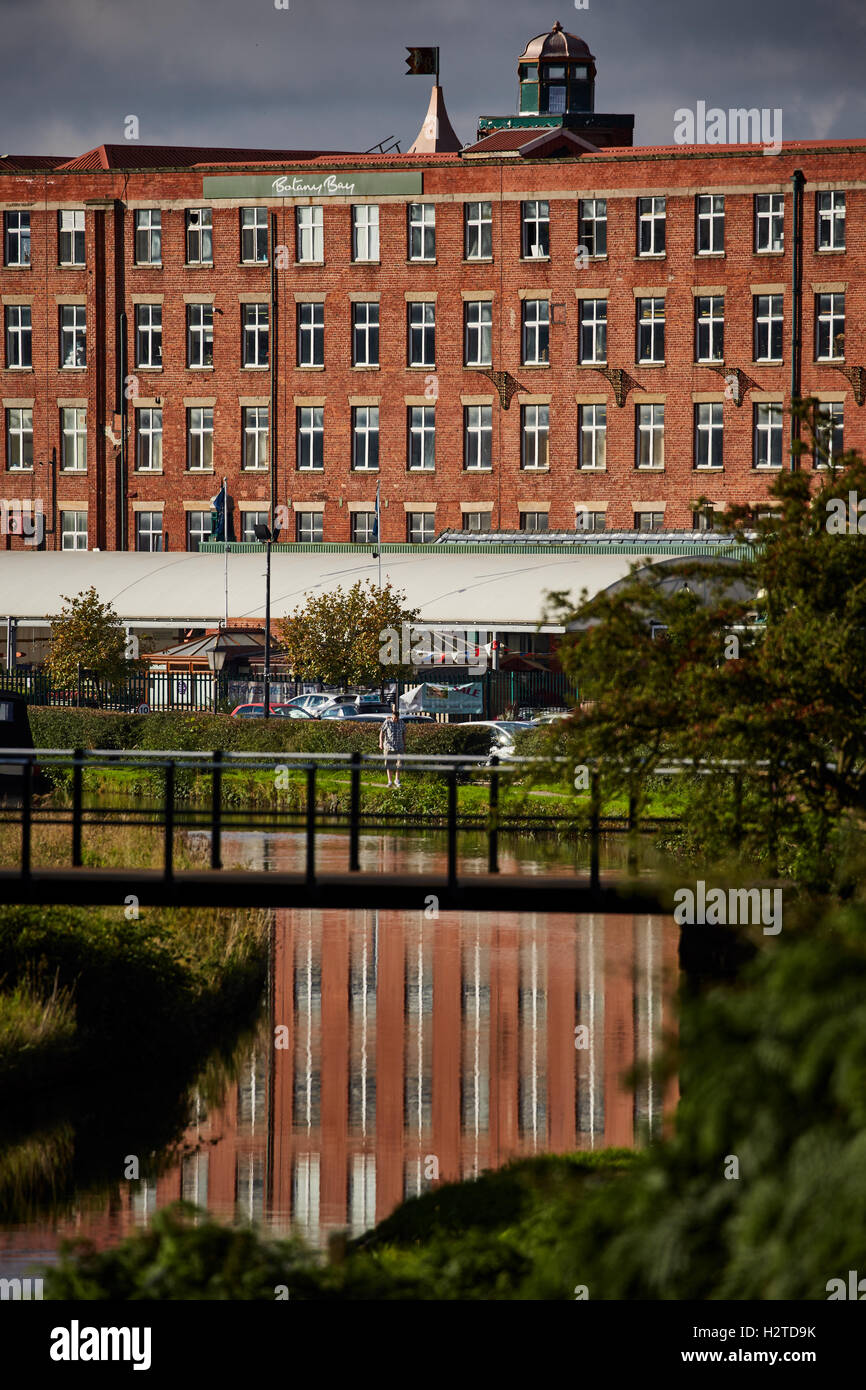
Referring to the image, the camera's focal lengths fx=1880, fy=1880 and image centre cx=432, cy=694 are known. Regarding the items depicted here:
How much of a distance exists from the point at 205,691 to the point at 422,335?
17.5 meters

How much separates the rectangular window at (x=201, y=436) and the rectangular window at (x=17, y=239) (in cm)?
806

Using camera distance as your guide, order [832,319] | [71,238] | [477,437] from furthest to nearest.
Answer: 1. [71,238]
2. [477,437]
3. [832,319]

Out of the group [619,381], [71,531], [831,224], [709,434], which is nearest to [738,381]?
[709,434]

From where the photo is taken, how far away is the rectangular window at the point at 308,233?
6188 centimetres

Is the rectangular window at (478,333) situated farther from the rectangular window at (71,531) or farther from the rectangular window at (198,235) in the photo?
the rectangular window at (71,531)

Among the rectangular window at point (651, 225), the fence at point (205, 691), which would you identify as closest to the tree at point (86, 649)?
the fence at point (205, 691)

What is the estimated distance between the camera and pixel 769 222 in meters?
58.0

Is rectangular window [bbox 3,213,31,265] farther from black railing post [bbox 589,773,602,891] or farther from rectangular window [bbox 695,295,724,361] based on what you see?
black railing post [bbox 589,773,602,891]

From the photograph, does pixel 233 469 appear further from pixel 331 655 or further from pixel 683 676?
pixel 683 676

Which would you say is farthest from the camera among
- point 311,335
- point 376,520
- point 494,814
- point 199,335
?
point 199,335

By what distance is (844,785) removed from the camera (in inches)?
608

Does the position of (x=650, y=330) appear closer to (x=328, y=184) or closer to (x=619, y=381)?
(x=619, y=381)

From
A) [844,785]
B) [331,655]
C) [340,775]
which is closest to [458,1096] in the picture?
[844,785]
